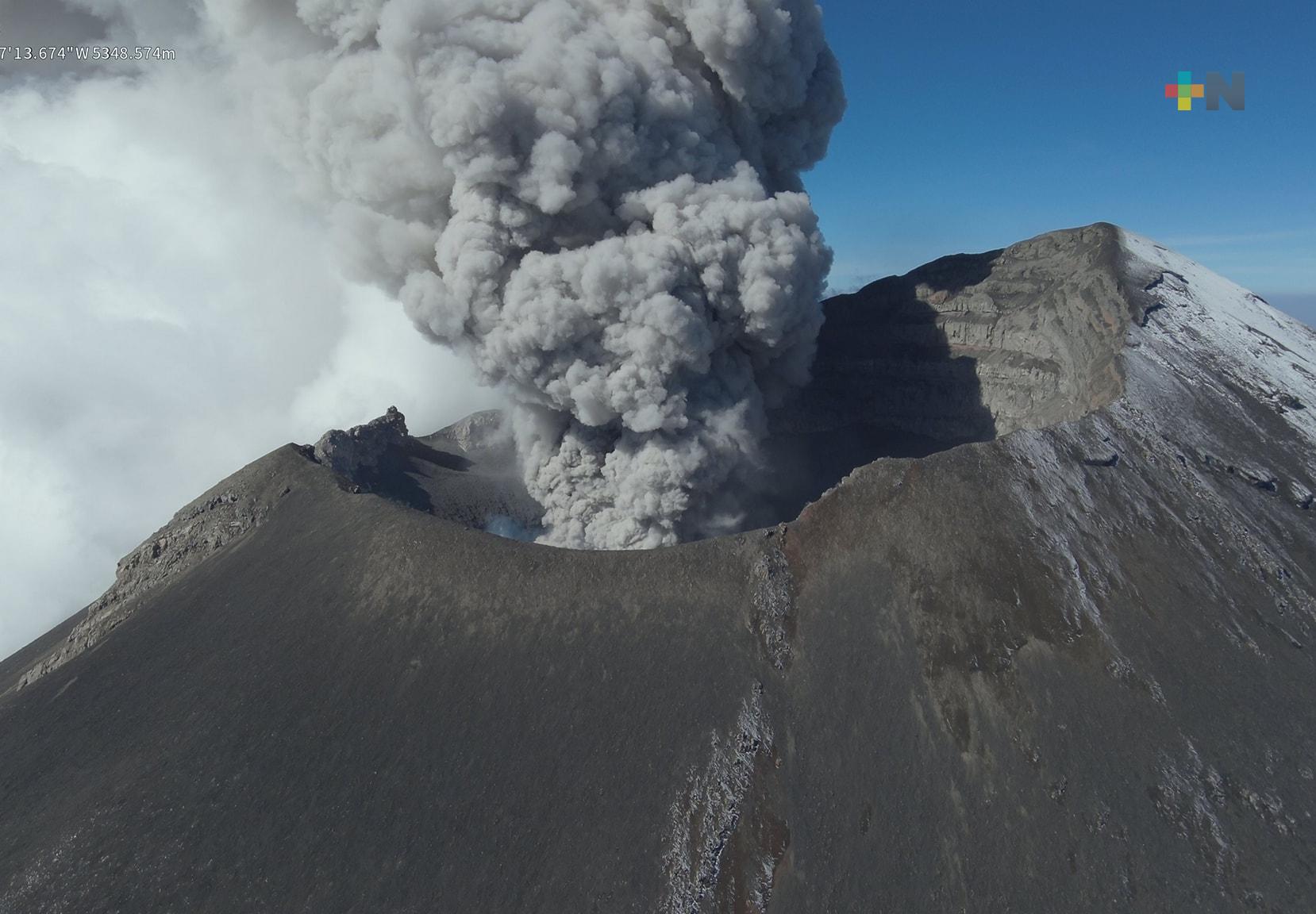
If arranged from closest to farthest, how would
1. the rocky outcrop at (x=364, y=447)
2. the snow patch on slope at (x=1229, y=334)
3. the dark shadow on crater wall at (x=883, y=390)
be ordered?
the snow patch on slope at (x=1229, y=334)
the rocky outcrop at (x=364, y=447)
the dark shadow on crater wall at (x=883, y=390)

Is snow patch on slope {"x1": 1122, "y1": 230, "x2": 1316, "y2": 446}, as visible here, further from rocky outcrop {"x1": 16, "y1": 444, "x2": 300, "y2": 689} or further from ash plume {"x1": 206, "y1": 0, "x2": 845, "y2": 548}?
rocky outcrop {"x1": 16, "y1": 444, "x2": 300, "y2": 689}

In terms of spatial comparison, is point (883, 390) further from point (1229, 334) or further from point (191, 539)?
point (191, 539)

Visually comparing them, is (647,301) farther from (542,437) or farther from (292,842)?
(292,842)

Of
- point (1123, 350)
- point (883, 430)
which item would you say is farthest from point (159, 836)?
point (883, 430)

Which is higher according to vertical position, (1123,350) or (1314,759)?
(1123,350)

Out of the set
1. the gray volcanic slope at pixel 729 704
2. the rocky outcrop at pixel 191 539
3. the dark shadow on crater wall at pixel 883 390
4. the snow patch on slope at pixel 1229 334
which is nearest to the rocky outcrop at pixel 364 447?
the rocky outcrop at pixel 191 539

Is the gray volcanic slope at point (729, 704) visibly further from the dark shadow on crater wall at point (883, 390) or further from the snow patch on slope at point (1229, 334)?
the dark shadow on crater wall at point (883, 390)

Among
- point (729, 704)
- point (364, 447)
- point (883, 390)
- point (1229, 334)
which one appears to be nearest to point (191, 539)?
point (364, 447)
